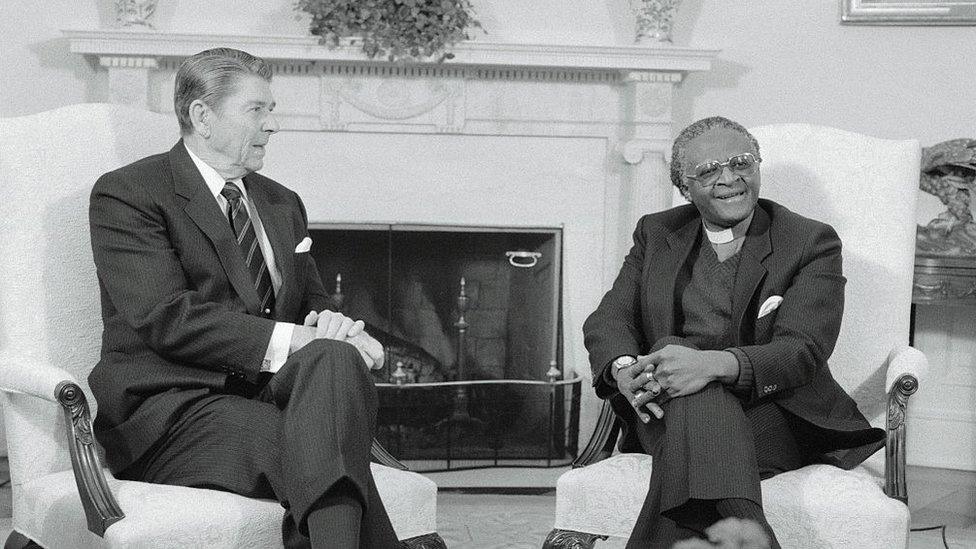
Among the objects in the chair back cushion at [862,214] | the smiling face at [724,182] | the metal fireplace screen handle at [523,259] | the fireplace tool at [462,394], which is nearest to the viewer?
the smiling face at [724,182]

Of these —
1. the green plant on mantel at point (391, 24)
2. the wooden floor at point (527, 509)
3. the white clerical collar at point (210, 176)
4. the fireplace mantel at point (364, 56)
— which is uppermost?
the green plant on mantel at point (391, 24)

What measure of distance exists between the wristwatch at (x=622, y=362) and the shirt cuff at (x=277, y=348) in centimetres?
68

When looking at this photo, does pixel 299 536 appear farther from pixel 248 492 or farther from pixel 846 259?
pixel 846 259

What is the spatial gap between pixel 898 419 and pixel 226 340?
4.48 ft

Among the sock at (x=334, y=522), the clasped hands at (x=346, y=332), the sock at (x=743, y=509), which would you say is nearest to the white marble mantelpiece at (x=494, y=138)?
the clasped hands at (x=346, y=332)

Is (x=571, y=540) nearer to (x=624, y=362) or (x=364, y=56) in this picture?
(x=624, y=362)

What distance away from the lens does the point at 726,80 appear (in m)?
4.43

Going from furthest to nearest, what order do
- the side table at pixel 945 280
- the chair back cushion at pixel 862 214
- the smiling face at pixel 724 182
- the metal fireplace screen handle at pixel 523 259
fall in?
the metal fireplace screen handle at pixel 523 259
the side table at pixel 945 280
the chair back cushion at pixel 862 214
the smiling face at pixel 724 182

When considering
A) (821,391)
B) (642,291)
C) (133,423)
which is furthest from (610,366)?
(133,423)

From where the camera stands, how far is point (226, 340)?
2225 millimetres

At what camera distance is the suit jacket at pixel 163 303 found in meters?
2.22

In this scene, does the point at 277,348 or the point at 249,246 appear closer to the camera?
the point at 277,348

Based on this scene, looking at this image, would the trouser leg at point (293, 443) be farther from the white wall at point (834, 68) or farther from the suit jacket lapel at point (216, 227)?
the white wall at point (834, 68)

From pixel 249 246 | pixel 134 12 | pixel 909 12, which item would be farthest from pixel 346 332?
pixel 909 12
